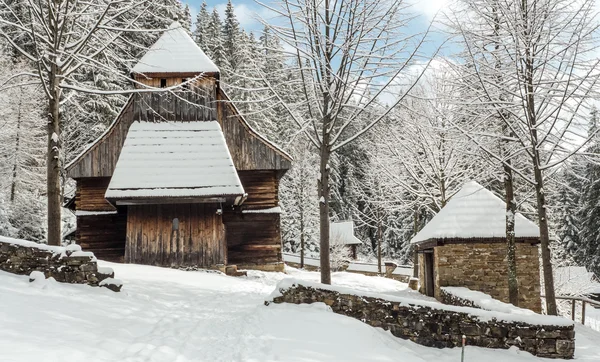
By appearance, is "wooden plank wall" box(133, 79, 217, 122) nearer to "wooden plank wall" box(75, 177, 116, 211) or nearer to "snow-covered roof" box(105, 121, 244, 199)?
"snow-covered roof" box(105, 121, 244, 199)

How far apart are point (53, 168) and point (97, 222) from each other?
10.2 meters

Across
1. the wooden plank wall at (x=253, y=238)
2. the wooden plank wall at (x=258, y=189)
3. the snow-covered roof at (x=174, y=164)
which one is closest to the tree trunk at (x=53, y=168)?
the snow-covered roof at (x=174, y=164)

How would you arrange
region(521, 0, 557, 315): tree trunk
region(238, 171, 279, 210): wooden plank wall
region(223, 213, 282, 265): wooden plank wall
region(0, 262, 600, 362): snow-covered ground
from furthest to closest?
region(238, 171, 279, 210): wooden plank wall → region(223, 213, 282, 265): wooden plank wall → region(521, 0, 557, 315): tree trunk → region(0, 262, 600, 362): snow-covered ground

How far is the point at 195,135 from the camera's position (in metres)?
18.4

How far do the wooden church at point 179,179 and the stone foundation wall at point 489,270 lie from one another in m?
7.52

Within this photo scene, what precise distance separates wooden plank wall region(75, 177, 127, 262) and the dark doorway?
1262cm

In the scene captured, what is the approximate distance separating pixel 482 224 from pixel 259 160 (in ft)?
Result: 32.2

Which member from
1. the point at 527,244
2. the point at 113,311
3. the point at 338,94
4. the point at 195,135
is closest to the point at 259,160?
the point at 195,135

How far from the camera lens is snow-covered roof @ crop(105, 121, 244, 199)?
53.1 ft

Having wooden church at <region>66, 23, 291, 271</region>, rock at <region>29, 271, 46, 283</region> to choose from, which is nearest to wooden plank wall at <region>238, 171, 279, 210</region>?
wooden church at <region>66, 23, 291, 271</region>

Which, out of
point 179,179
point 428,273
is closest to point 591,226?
point 428,273

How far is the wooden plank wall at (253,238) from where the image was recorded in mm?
19953

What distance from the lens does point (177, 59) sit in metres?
19.6

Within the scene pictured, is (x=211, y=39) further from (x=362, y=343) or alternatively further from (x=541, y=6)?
(x=362, y=343)
